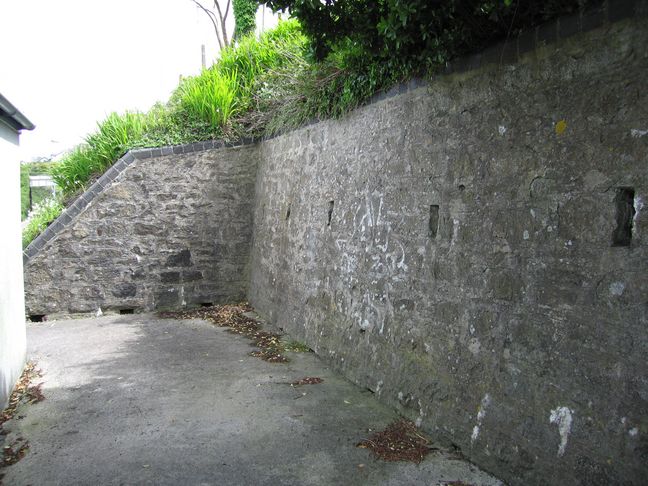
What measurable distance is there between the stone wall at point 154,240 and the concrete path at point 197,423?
192 centimetres

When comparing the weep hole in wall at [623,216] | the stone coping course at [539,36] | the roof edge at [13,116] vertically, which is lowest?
the weep hole in wall at [623,216]

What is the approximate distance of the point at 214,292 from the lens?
31.7ft

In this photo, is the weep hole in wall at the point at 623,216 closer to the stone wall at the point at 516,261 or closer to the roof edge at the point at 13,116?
the stone wall at the point at 516,261

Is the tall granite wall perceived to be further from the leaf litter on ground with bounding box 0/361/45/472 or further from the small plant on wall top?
the small plant on wall top

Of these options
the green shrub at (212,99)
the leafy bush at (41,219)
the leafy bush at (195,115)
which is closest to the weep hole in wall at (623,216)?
the leafy bush at (195,115)

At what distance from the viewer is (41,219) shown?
9.70 m

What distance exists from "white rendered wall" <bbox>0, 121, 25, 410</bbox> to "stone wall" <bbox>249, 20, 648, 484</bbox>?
131 inches

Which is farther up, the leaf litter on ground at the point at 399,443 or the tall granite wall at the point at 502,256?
the tall granite wall at the point at 502,256

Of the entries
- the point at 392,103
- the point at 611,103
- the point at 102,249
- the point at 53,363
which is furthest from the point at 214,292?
the point at 611,103

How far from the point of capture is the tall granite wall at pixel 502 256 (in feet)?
9.30

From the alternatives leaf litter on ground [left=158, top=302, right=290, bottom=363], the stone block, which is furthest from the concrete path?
the stone block

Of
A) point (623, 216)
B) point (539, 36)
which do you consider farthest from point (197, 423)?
point (539, 36)

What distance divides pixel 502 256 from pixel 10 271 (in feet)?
15.9

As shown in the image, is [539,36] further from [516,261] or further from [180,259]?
[180,259]
